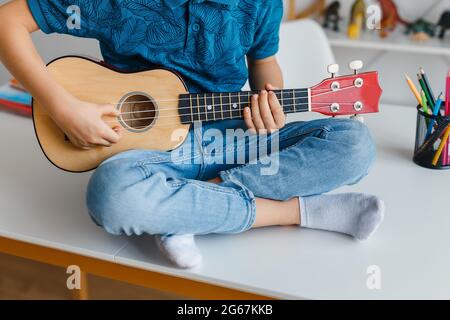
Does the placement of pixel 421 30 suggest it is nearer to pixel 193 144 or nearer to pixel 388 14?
pixel 388 14

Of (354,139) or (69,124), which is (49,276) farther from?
(354,139)

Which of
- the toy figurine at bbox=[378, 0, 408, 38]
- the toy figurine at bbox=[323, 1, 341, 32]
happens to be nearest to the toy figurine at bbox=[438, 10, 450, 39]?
the toy figurine at bbox=[378, 0, 408, 38]

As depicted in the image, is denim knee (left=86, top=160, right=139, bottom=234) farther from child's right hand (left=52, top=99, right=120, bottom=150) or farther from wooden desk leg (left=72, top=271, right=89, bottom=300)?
wooden desk leg (left=72, top=271, right=89, bottom=300)

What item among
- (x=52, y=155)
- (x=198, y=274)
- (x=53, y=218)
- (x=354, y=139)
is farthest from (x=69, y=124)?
(x=354, y=139)

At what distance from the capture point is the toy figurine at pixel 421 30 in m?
1.84

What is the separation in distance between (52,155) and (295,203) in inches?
15.7

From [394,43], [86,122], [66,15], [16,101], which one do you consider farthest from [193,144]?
[394,43]

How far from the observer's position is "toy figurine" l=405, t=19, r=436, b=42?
1.84 m

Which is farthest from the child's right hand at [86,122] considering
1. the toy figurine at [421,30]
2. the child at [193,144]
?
the toy figurine at [421,30]

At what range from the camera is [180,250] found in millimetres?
881

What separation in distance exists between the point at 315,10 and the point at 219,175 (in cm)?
121

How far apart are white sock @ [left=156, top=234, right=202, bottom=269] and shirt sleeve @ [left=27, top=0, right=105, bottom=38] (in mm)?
377

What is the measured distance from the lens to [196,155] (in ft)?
3.42
